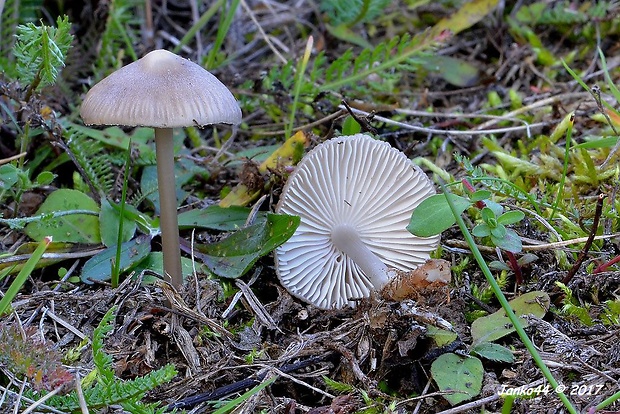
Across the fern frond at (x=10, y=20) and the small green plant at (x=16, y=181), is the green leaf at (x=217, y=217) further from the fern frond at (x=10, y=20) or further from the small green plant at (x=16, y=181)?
the fern frond at (x=10, y=20)

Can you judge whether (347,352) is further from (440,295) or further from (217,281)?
(217,281)

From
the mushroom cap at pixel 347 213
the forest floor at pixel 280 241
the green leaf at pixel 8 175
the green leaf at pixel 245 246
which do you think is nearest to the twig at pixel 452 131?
the forest floor at pixel 280 241

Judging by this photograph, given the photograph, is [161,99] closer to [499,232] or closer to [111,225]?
→ [111,225]

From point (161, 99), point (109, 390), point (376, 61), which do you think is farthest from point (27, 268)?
point (376, 61)

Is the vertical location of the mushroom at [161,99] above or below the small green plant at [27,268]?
above

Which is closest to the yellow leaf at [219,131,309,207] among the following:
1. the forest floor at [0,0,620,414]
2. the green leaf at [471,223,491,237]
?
the forest floor at [0,0,620,414]

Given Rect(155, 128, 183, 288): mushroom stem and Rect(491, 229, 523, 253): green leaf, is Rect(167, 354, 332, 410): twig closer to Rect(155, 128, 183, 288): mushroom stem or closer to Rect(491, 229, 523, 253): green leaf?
Rect(155, 128, 183, 288): mushroom stem
